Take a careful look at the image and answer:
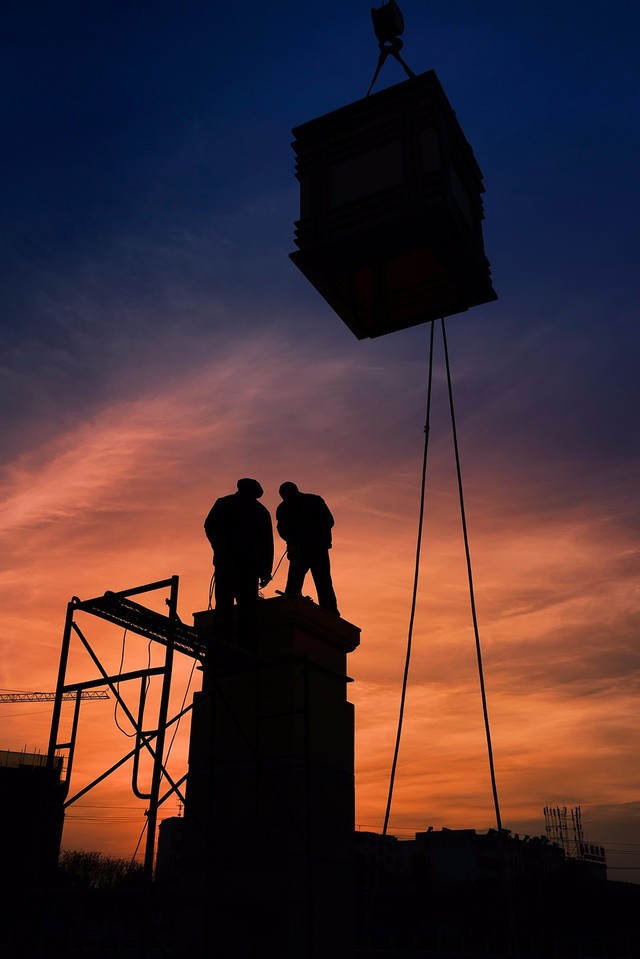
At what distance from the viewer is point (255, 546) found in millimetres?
11070

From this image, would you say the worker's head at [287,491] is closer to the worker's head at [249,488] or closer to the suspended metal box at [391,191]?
the worker's head at [249,488]

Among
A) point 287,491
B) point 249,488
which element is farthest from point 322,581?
point 249,488

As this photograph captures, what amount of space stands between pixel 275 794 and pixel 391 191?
7.23 m

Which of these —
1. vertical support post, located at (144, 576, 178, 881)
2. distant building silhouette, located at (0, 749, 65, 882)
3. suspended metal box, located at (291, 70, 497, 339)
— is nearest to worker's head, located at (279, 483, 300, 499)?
suspended metal box, located at (291, 70, 497, 339)

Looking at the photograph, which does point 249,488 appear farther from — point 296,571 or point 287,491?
point 296,571

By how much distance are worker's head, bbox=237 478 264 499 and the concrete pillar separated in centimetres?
159

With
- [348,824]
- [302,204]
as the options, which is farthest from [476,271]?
[348,824]

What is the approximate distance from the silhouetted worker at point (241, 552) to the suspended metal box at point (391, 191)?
3081 millimetres

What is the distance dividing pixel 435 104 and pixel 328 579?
6445mm

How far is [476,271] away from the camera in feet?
36.8

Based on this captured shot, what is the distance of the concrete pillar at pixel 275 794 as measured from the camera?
9461 mm

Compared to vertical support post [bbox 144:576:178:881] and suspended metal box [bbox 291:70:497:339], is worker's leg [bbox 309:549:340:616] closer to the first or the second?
vertical support post [bbox 144:576:178:881]

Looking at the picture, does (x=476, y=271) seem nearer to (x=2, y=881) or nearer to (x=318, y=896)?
(x=318, y=896)

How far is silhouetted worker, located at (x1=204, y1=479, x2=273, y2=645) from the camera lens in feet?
35.0
